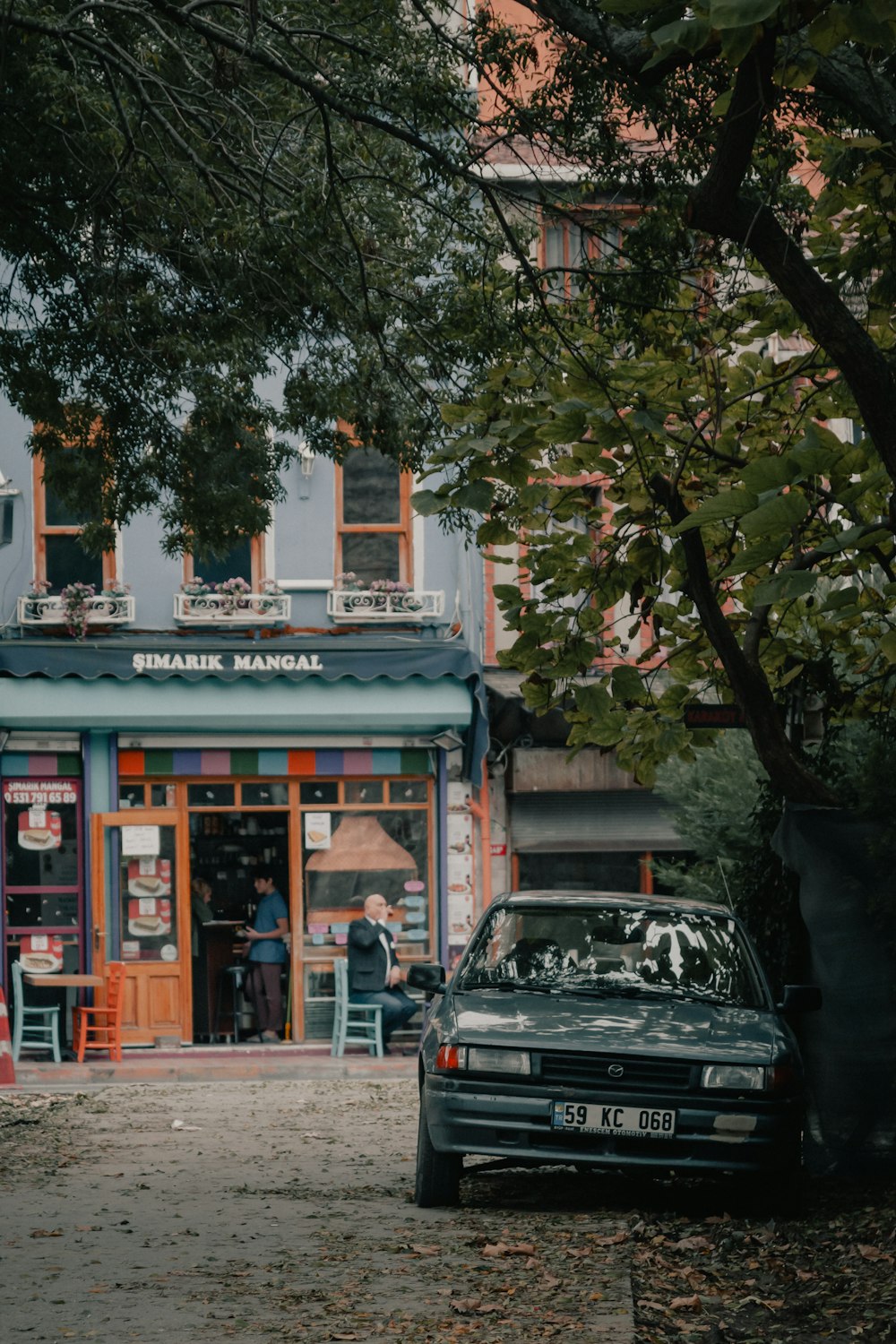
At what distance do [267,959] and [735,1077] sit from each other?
45.5ft

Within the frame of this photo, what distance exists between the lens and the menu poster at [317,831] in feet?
76.9

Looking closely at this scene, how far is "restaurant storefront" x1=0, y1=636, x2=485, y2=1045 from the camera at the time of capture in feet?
74.6

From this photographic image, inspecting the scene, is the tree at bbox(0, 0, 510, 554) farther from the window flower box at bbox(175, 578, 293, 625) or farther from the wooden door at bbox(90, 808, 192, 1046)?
the wooden door at bbox(90, 808, 192, 1046)

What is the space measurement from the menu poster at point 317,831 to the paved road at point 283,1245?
923 centimetres

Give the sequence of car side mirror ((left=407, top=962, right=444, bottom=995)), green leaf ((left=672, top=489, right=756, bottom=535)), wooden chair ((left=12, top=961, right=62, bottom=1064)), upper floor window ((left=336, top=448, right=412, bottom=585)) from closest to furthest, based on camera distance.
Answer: green leaf ((left=672, top=489, right=756, bottom=535)), car side mirror ((left=407, top=962, right=444, bottom=995)), wooden chair ((left=12, top=961, right=62, bottom=1064)), upper floor window ((left=336, top=448, right=412, bottom=585))

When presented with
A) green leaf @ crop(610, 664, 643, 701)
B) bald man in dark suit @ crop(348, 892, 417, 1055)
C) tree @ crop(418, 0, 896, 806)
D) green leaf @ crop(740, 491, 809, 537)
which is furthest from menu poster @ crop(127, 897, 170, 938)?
green leaf @ crop(740, 491, 809, 537)

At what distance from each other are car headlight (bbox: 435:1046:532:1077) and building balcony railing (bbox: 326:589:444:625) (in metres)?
14.5

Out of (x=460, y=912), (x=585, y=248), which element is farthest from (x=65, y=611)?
(x=585, y=248)

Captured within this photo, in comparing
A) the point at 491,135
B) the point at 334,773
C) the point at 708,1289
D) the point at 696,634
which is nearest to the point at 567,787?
the point at 334,773

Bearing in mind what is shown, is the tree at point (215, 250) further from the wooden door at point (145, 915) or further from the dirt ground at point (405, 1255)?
the wooden door at point (145, 915)

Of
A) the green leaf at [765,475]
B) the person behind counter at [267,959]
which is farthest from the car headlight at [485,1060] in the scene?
the person behind counter at [267,959]

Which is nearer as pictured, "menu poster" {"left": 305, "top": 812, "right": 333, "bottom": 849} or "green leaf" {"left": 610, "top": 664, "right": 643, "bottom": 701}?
"green leaf" {"left": 610, "top": 664, "right": 643, "bottom": 701}

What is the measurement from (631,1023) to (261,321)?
621cm

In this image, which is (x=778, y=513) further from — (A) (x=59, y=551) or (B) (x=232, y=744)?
(A) (x=59, y=551)
